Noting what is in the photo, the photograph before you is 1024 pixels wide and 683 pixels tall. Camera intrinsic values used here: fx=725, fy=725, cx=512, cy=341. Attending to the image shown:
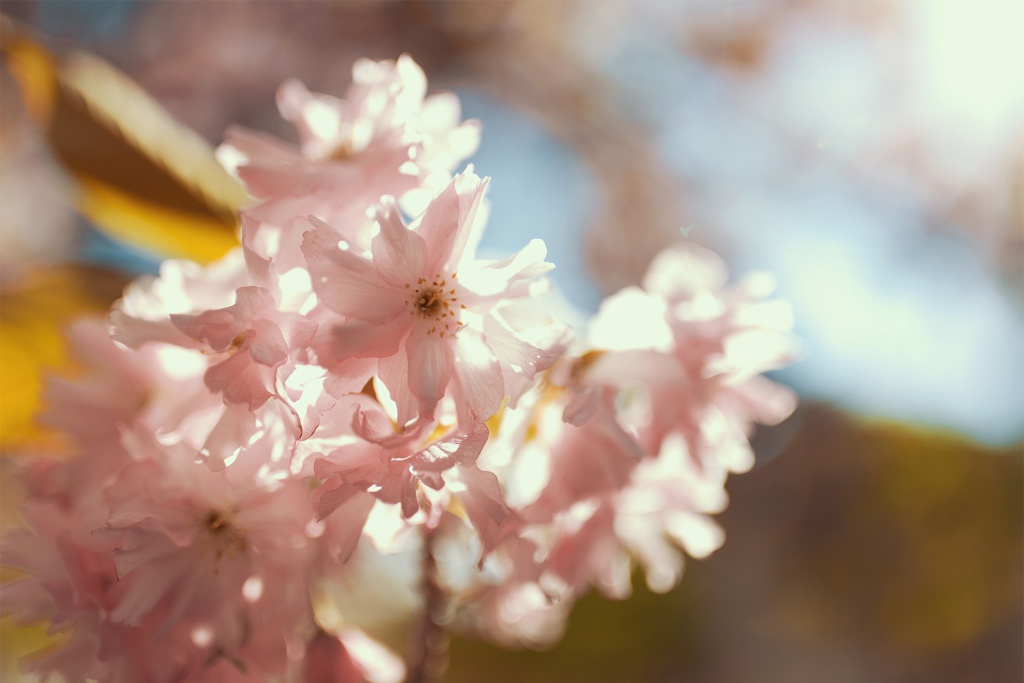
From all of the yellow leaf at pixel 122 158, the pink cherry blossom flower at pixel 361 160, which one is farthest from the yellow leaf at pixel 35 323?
the pink cherry blossom flower at pixel 361 160

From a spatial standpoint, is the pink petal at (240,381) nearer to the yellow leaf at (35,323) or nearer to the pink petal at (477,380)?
the pink petal at (477,380)

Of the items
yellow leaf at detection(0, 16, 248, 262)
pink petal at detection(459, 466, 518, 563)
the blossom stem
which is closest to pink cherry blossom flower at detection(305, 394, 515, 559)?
pink petal at detection(459, 466, 518, 563)

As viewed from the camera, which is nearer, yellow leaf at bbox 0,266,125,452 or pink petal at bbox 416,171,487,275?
pink petal at bbox 416,171,487,275

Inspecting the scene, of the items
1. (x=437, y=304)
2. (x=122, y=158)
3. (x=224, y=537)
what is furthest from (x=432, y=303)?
(x=122, y=158)

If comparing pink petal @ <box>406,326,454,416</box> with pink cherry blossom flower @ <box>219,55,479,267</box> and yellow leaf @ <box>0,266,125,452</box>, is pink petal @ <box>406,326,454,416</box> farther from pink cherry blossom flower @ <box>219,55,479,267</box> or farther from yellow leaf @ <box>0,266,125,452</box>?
yellow leaf @ <box>0,266,125,452</box>

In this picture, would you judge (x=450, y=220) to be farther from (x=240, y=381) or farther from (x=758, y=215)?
(x=758, y=215)
